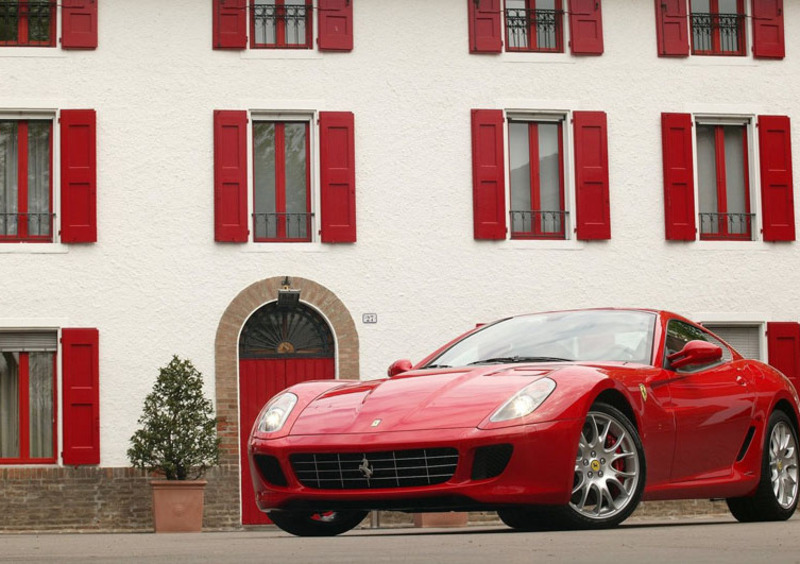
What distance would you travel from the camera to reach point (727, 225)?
70.4 ft

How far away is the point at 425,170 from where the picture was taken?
20.5 meters

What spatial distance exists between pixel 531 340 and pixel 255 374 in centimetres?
1100

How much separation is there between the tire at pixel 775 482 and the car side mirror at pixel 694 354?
1.11m

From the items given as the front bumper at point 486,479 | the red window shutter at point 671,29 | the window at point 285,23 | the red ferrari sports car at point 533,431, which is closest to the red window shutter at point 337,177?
the window at point 285,23

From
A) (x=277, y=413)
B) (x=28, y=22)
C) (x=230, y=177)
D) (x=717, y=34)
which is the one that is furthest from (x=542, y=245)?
(x=277, y=413)

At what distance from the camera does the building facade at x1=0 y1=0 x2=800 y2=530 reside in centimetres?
1958

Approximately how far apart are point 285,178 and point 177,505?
4972mm

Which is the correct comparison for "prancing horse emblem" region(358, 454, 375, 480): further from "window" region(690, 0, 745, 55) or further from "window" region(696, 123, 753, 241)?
"window" region(690, 0, 745, 55)

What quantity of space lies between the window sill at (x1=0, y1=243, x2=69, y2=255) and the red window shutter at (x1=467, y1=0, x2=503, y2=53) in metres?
6.21

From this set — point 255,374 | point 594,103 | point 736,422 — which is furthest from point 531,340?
point 594,103

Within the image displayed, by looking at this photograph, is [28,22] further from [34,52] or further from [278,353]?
[278,353]

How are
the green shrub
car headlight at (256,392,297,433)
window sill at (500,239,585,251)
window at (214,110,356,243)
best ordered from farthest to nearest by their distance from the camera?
window sill at (500,239,585,251) → window at (214,110,356,243) → the green shrub → car headlight at (256,392,297,433)

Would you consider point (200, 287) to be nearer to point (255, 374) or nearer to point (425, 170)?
point (255, 374)

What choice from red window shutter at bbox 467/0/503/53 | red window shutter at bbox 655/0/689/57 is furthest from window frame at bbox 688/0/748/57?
red window shutter at bbox 467/0/503/53
